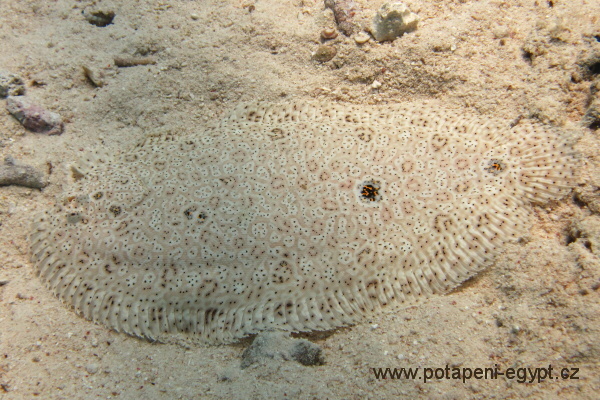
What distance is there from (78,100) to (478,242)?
19.0 ft

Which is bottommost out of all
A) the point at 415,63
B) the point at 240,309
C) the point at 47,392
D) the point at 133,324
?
the point at 47,392

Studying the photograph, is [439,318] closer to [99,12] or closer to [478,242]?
[478,242]

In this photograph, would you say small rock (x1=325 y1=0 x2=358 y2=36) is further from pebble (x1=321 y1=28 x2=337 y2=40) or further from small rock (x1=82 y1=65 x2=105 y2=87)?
small rock (x1=82 y1=65 x2=105 y2=87)

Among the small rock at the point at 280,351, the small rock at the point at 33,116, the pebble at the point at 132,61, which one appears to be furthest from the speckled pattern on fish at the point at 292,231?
the pebble at the point at 132,61

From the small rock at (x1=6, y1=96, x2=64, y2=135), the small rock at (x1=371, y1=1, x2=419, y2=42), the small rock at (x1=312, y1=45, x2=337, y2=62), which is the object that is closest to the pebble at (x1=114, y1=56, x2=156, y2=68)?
the small rock at (x1=6, y1=96, x2=64, y2=135)

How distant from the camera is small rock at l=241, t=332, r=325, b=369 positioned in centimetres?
332

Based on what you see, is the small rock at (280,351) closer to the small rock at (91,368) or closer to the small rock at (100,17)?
the small rock at (91,368)

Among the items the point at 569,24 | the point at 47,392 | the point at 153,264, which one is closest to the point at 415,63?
the point at 569,24

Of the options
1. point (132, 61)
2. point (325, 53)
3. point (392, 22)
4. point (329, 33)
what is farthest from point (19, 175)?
point (392, 22)

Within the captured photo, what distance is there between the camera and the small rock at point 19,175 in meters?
4.50

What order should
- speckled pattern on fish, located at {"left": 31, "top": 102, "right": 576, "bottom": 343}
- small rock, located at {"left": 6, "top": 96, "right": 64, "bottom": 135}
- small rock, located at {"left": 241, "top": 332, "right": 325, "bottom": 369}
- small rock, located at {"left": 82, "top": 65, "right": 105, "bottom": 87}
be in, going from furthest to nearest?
small rock, located at {"left": 82, "top": 65, "right": 105, "bottom": 87}
small rock, located at {"left": 6, "top": 96, "right": 64, "bottom": 135}
speckled pattern on fish, located at {"left": 31, "top": 102, "right": 576, "bottom": 343}
small rock, located at {"left": 241, "top": 332, "right": 325, "bottom": 369}

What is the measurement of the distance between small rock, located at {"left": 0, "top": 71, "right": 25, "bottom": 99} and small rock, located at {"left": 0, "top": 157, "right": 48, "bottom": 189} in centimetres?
116

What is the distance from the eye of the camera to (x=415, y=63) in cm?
480

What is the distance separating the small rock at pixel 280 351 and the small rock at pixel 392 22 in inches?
164
